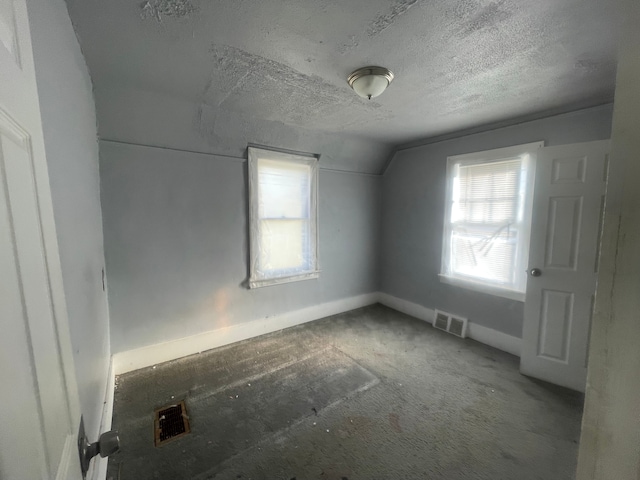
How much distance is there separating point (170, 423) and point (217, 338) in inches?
41.5

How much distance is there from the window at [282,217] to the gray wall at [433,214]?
50.2 inches

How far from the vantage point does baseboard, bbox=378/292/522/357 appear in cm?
278

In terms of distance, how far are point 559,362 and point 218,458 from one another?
2.76 metres

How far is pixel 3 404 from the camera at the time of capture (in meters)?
0.33

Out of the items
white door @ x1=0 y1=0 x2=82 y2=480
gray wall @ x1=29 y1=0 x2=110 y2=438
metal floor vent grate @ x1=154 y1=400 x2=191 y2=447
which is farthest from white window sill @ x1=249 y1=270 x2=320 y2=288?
white door @ x1=0 y1=0 x2=82 y2=480

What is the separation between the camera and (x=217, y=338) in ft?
9.48

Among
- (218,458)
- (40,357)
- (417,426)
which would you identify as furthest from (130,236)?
(417,426)

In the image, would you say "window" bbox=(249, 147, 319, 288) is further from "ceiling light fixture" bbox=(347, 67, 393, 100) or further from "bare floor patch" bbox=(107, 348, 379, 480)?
"ceiling light fixture" bbox=(347, 67, 393, 100)

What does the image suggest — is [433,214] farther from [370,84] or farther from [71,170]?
[71,170]

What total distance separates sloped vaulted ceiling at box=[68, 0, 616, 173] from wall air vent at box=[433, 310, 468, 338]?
226 cm

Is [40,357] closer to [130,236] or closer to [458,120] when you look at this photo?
[130,236]

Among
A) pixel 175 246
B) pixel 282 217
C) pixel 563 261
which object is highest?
pixel 282 217

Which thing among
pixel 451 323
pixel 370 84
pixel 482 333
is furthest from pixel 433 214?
pixel 370 84

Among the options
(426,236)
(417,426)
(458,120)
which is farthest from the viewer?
(426,236)
